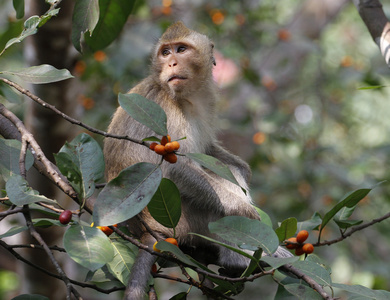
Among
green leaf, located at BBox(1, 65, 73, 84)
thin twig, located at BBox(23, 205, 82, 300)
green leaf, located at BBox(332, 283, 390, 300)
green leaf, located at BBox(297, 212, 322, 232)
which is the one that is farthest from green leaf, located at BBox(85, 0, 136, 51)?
green leaf, located at BBox(332, 283, 390, 300)

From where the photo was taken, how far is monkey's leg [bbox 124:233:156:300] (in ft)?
6.45

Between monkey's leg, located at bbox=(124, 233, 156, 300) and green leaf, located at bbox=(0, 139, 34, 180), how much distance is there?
602mm

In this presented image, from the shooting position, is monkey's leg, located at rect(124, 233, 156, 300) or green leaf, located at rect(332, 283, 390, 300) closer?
green leaf, located at rect(332, 283, 390, 300)

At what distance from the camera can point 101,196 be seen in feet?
5.35

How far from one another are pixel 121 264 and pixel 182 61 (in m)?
1.95

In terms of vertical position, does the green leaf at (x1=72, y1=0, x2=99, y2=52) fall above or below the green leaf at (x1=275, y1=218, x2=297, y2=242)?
above

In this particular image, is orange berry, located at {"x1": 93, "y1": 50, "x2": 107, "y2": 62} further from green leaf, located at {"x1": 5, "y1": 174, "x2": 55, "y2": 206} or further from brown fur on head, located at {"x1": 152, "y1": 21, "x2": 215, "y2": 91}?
green leaf, located at {"x1": 5, "y1": 174, "x2": 55, "y2": 206}

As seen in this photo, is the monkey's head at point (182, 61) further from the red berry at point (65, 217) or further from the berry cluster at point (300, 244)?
the red berry at point (65, 217)

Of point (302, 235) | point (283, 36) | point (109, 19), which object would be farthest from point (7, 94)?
point (283, 36)

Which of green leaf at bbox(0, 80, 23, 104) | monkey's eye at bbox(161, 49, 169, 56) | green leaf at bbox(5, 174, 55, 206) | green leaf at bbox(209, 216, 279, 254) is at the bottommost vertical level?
green leaf at bbox(209, 216, 279, 254)

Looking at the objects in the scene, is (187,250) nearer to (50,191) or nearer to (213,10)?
(50,191)

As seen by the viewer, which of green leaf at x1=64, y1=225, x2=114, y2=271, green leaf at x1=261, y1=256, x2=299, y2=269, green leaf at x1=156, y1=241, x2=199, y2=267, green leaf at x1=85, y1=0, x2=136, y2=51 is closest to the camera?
green leaf at x1=64, y1=225, x2=114, y2=271

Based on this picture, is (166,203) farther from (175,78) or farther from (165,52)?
(165,52)

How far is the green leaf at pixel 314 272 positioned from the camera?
176 cm
